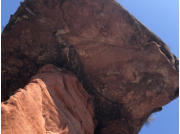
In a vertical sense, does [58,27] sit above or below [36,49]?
above

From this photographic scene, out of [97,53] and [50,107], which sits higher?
[97,53]

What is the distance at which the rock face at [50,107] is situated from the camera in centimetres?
494

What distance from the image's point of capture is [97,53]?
9.50 meters

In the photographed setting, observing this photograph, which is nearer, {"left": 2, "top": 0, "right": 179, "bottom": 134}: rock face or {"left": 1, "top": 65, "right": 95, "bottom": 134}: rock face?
{"left": 1, "top": 65, "right": 95, "bottom": 134}: rock face

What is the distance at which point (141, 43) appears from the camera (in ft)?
29.8

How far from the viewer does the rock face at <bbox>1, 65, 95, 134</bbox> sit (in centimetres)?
494

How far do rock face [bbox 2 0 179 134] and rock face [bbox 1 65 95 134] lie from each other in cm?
89

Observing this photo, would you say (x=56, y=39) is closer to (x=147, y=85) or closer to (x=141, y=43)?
(x=141, y=43)

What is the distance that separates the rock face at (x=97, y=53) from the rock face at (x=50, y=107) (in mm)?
893

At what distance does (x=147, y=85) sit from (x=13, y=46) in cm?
649

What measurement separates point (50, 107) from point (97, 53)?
3.94 meters

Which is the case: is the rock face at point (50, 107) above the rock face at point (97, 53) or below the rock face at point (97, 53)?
below

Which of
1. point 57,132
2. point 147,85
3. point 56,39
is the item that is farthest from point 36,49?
point 147,85

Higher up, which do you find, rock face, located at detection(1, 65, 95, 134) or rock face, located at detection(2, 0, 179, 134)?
rock face, located at detection(2, 0, 179, 134)
